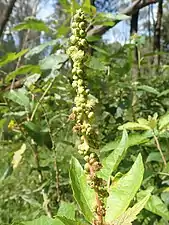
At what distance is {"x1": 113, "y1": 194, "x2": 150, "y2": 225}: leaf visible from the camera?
57 centimetres

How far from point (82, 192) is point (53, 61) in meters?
0.74

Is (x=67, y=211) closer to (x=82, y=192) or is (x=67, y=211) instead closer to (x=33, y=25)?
(x=82, y=192)

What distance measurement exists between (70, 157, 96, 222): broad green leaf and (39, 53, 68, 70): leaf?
69cm

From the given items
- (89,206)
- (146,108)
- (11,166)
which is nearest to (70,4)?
(11,166)

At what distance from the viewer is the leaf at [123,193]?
0.60 metres

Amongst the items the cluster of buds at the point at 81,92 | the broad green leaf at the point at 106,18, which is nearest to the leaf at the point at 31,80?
the broad green leaf at the point at 106,18

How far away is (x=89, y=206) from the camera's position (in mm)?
645

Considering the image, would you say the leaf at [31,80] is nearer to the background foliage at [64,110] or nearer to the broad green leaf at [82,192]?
the background foliage at [64,110]

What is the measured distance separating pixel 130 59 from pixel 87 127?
1143 millimetres

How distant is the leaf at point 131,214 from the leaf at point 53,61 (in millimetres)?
813

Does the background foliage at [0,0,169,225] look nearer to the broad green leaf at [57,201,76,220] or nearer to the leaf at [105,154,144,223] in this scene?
the broad green leaf at [57,201,76,220]

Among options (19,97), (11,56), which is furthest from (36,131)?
(11,56)

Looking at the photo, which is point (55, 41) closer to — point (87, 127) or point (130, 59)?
point (130, 59)

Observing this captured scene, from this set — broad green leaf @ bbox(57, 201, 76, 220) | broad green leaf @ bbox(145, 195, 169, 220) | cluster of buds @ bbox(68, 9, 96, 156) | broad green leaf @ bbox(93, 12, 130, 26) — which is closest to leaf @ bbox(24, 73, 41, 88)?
broad green leaf @ bbox(93, 12, 130, 26)
